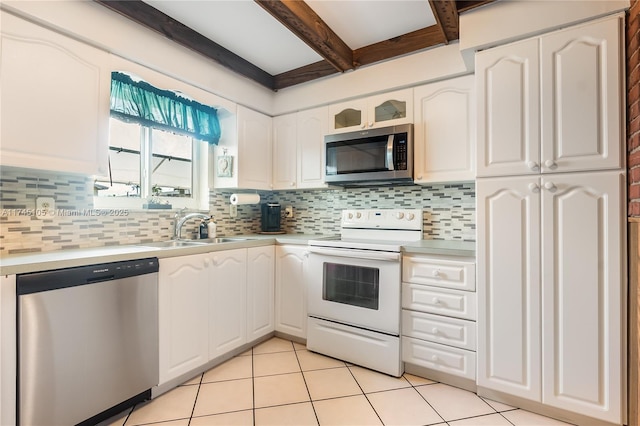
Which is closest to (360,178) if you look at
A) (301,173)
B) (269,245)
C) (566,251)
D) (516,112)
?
(301,173)

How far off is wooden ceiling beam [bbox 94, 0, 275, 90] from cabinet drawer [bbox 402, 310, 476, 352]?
2284 millimetres

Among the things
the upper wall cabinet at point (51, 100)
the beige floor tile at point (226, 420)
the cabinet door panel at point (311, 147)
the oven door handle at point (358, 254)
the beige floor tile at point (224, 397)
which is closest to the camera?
the upper wall cabinet at point (51, 100)

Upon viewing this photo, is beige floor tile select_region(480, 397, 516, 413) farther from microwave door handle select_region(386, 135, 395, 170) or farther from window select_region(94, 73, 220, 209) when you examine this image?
window select_region(94, 73, 220, 209)

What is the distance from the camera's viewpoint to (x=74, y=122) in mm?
1632

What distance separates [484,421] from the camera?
1.57m

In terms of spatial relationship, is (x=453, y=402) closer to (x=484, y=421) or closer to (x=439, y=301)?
(x=484, y=421)

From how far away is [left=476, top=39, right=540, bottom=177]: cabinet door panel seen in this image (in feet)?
5.36

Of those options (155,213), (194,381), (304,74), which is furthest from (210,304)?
(304,74)

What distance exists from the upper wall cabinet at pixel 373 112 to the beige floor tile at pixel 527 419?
1920mm

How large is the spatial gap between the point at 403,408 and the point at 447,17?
226 centimetres

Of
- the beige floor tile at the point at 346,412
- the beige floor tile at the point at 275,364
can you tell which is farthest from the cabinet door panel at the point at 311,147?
the beige floor tile at the point at 346,412

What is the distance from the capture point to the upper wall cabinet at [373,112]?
2340mm

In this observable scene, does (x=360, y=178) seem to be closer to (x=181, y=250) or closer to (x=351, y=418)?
(x=181, y=250)

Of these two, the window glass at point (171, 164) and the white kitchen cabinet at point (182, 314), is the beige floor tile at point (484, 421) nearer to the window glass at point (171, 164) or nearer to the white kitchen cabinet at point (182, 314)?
the white kitchen cabinet at point (182, 314)
